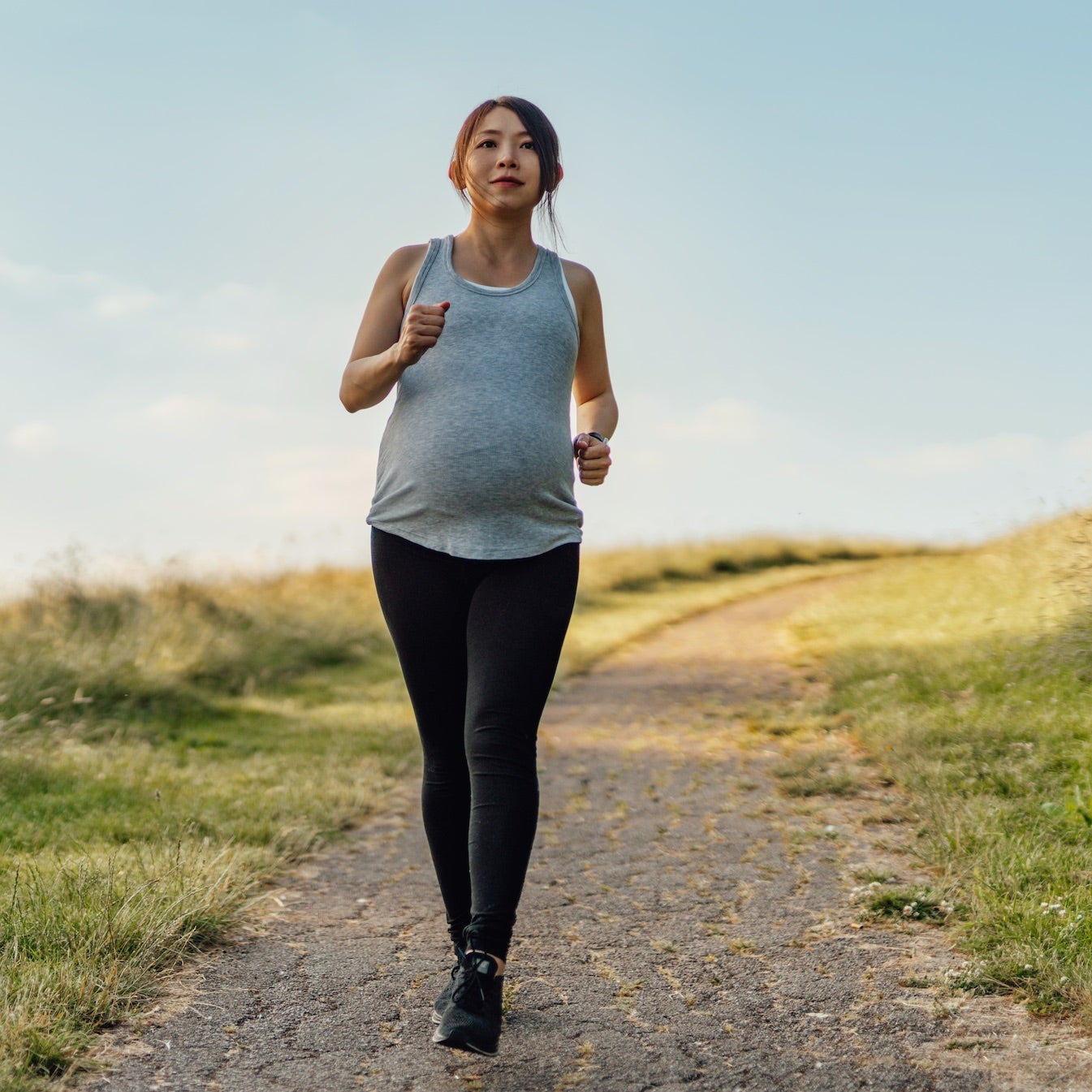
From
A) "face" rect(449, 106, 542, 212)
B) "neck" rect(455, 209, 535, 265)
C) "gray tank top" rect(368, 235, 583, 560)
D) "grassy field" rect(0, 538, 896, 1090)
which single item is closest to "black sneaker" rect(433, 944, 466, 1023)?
"grassy field" rect(0, 538, 896, 1090)

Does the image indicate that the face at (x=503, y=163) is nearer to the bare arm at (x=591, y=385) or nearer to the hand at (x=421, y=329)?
the bare arm at (x=591, y=385)

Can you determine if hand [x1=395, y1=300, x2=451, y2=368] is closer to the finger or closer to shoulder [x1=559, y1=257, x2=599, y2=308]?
the finger

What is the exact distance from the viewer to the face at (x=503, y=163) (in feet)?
9.08

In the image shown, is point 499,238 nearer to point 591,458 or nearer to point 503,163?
point 503,163

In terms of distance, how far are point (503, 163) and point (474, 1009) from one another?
2.00m

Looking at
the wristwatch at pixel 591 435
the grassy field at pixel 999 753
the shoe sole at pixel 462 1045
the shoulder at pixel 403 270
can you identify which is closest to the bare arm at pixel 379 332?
the shoulder at pixel 403 270

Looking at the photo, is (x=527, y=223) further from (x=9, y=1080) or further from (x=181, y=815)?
(x=181, y=815)

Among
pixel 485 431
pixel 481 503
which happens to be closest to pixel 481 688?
pixel 481 503

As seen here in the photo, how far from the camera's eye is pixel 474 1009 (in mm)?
2436

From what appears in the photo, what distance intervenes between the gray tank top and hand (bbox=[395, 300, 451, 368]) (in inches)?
4.7

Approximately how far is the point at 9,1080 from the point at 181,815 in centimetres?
237

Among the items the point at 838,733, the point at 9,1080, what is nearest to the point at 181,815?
the point at 9,1080

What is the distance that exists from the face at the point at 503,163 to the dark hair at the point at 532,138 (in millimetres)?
17

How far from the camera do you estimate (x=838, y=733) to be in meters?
6.57
